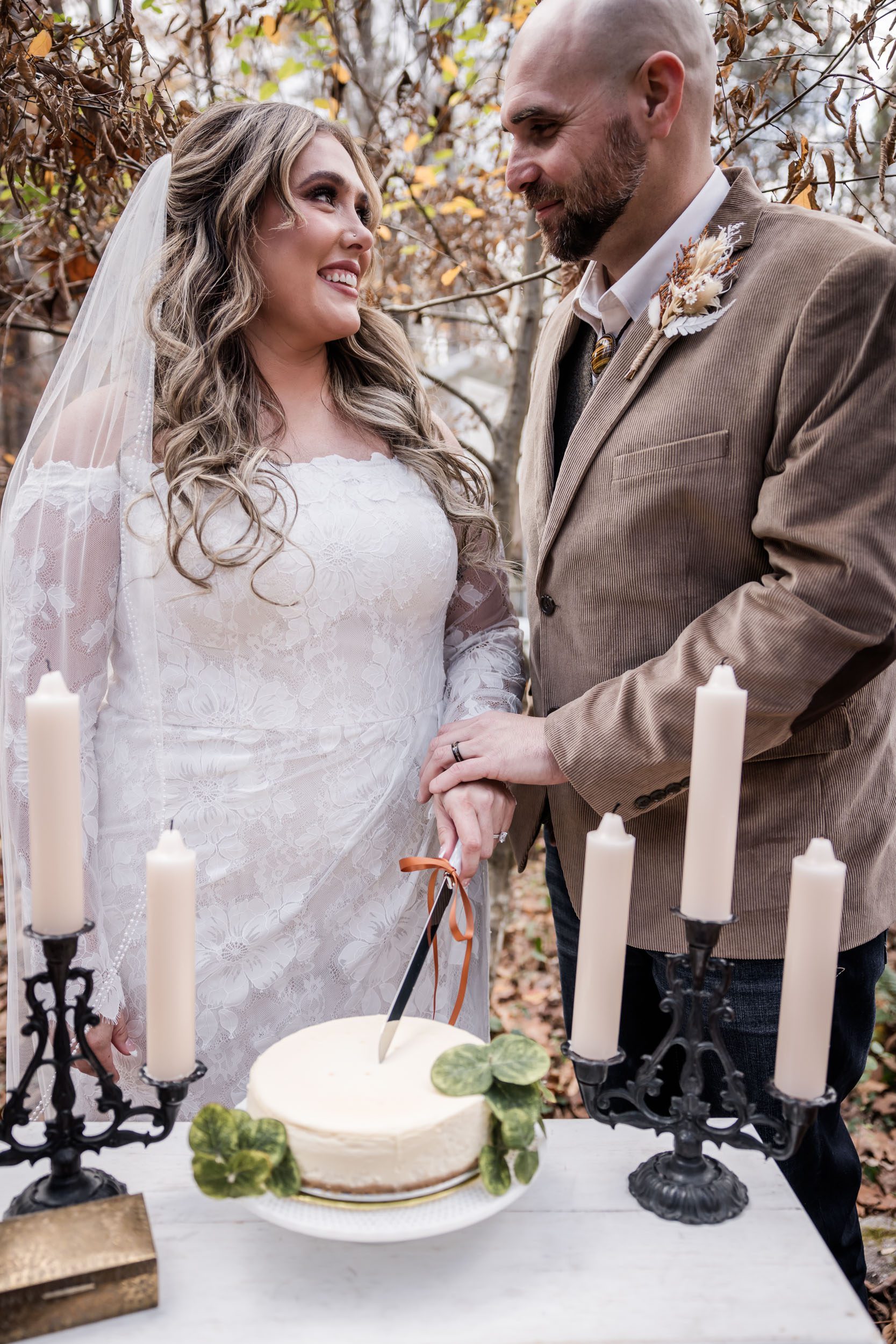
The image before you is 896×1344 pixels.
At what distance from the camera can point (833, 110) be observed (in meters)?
2.30

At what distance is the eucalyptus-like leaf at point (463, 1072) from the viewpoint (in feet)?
4.14

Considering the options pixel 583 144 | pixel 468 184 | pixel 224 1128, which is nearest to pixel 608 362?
pixel 583 144

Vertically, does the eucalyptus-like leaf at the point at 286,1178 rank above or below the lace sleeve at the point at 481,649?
below

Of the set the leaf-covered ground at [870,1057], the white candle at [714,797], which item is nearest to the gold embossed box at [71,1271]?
the white candle at [714,797]

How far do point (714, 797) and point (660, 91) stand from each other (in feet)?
4.73

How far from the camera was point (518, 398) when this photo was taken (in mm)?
4062

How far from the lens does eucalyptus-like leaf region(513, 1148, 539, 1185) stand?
1.23 metres

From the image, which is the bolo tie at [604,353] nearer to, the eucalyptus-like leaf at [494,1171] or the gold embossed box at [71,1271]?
the eucalyptus-like leaf at [494,1171]

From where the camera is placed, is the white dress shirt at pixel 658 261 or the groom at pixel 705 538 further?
the white dress shirt at pixel 658 261

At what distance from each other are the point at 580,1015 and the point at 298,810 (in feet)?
3.35

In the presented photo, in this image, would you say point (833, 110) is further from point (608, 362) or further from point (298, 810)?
point (298, 810)

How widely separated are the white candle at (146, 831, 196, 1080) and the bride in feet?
2.68

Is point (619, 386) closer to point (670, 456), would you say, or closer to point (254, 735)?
point (670, 456)

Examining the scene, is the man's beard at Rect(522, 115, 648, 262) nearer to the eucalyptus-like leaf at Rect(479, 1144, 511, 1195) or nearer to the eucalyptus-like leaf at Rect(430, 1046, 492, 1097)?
the eucalyptus-like leaf at Rect(430, 1046, 492, 1097)
